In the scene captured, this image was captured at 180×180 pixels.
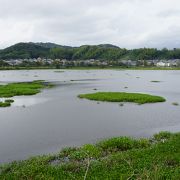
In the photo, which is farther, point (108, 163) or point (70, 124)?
point (70, 124)

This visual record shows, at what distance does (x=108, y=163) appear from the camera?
1638 centimetres

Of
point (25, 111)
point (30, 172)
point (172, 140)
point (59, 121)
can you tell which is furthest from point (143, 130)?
point (25, 111)

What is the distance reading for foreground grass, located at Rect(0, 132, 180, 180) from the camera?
1460cm

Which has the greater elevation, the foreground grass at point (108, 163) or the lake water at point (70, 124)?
the foreground grass at point (108, 163)

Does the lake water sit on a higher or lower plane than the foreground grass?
lower

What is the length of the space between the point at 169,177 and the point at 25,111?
2506cm

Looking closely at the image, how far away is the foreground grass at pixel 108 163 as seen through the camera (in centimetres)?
1460

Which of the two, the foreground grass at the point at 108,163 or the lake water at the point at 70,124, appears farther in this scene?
the lake water at the point at 70,124

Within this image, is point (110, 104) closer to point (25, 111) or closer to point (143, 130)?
point (25, 111)

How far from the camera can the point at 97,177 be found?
1436 centimetres

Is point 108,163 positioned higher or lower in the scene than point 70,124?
higher

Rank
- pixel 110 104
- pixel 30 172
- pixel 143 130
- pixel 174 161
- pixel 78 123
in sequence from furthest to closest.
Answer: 1. pixel 110 104
2. pixel 78 123
3. pixel 143 130
4. pixel 174 161
5. pixel 30 172

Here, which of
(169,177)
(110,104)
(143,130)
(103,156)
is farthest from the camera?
(110,104)

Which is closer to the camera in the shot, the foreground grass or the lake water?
the foreground grass
